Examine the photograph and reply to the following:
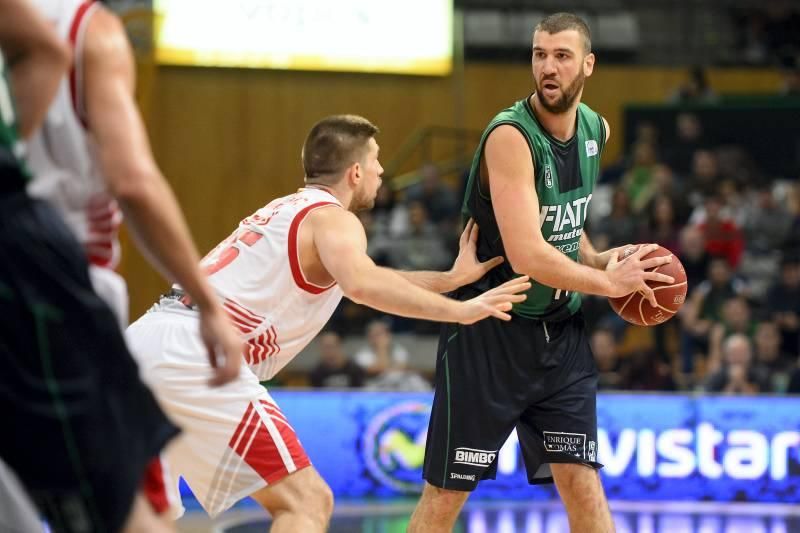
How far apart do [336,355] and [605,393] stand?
2.47m

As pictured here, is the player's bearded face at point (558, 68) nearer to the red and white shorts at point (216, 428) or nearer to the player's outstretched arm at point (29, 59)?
the red and white shorts at point (216, 428)

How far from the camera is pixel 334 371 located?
10188 mm

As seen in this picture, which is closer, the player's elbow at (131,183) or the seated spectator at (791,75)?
Result: the player's elbow at (131,183)

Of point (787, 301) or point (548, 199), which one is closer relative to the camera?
point (548, 199)

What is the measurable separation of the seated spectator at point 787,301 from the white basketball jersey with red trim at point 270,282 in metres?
7.41

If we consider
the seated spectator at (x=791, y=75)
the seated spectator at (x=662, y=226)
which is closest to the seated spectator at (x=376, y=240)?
the seated spectator at (x=662, y=226)

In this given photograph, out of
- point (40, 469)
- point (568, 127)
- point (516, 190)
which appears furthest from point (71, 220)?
point (568, 127)

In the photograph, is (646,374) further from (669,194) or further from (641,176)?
(641,176)

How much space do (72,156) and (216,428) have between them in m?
1.39

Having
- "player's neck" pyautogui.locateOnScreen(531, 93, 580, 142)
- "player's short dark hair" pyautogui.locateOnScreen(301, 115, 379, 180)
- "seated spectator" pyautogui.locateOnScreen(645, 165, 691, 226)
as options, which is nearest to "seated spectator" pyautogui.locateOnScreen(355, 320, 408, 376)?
"seated spectator" pyautogui.locateOnScreen(645, 165, 691, 226)

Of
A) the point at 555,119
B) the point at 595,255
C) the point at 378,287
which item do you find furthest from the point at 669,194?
the point at 378,287

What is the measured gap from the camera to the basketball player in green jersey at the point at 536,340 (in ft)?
14.6

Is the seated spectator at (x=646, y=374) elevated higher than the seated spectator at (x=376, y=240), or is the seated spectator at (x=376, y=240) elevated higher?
the seated spectator at (x=376, y=240)

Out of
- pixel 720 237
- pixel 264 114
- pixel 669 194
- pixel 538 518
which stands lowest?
pixel 538 518
